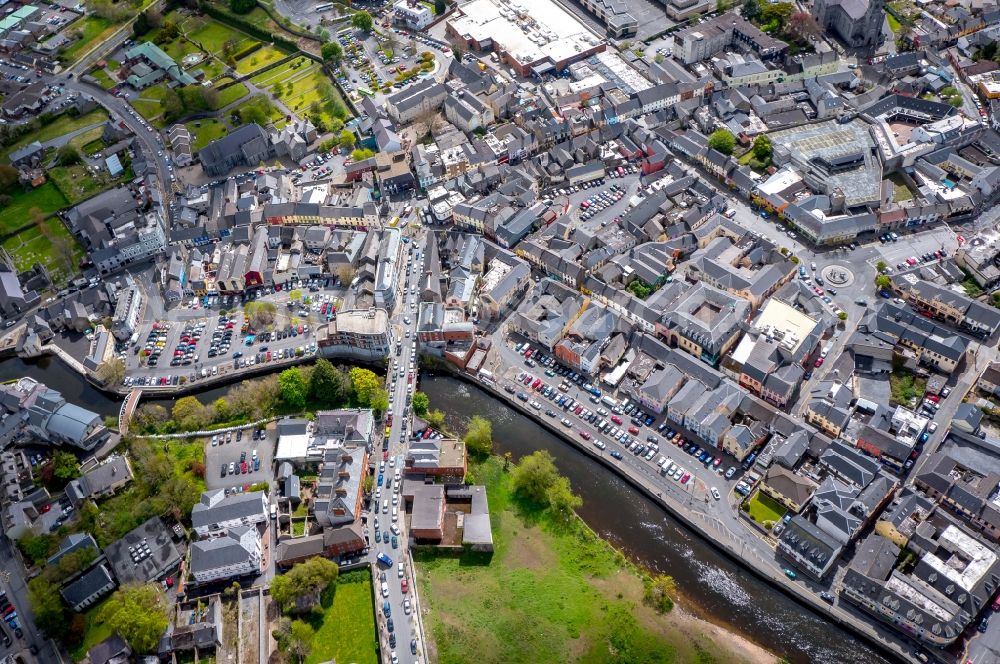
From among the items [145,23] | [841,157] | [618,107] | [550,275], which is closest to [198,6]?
[145,23]

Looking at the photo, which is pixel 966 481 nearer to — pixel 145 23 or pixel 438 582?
pixel 438 582

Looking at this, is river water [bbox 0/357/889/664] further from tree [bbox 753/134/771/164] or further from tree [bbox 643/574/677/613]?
tree [bbox 753/134/771/164]

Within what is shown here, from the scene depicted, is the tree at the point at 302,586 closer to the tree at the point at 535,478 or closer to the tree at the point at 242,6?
the tree at the point at 535,478

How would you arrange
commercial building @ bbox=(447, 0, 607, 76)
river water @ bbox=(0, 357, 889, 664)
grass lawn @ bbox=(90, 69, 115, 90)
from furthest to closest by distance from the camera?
grass lawn @ bbox=(90, 69, 115, 90)
commercial building @ bbox=(447, 0, 607, 76)
river water @ bbox=(0, 357, 889, 664)

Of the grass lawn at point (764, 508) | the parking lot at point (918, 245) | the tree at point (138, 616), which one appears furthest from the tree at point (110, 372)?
the parking lot at point (918, 245)

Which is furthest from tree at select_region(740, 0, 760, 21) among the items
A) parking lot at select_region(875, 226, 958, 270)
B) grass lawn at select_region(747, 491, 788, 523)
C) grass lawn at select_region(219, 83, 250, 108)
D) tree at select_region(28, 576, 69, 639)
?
tree at select_region(28, 576, 69, 639)

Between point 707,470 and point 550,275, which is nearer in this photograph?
point 707,470
